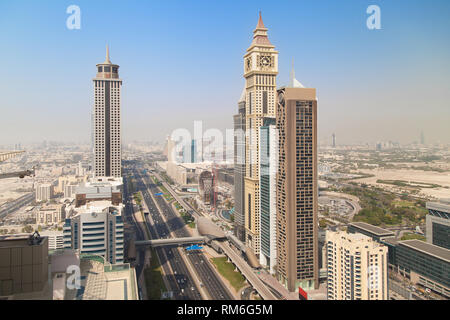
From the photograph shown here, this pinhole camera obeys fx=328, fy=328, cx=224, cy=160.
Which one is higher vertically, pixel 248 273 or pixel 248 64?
pixel 248 64

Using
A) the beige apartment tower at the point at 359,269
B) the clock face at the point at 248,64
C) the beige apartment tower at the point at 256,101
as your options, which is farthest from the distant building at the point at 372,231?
the clock face at the point at 248,64

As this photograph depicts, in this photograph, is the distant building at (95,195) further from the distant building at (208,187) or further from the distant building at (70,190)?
the distant building at (208,187)

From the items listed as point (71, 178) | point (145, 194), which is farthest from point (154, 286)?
point (145, 194)

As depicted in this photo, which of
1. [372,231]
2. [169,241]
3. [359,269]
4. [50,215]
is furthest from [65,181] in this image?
[359,269]

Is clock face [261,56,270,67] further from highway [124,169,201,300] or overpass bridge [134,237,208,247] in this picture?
highway [124,169,201,300]

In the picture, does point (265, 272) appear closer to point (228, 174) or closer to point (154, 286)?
point (154, 286)

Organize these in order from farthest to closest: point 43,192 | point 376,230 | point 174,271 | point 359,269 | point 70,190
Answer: point 70,190 → point 43,192 → point 376,230 → point 174,271 → point 359,269

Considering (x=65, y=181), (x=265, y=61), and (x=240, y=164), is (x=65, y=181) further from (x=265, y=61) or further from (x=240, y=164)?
(x=265, y=61)
